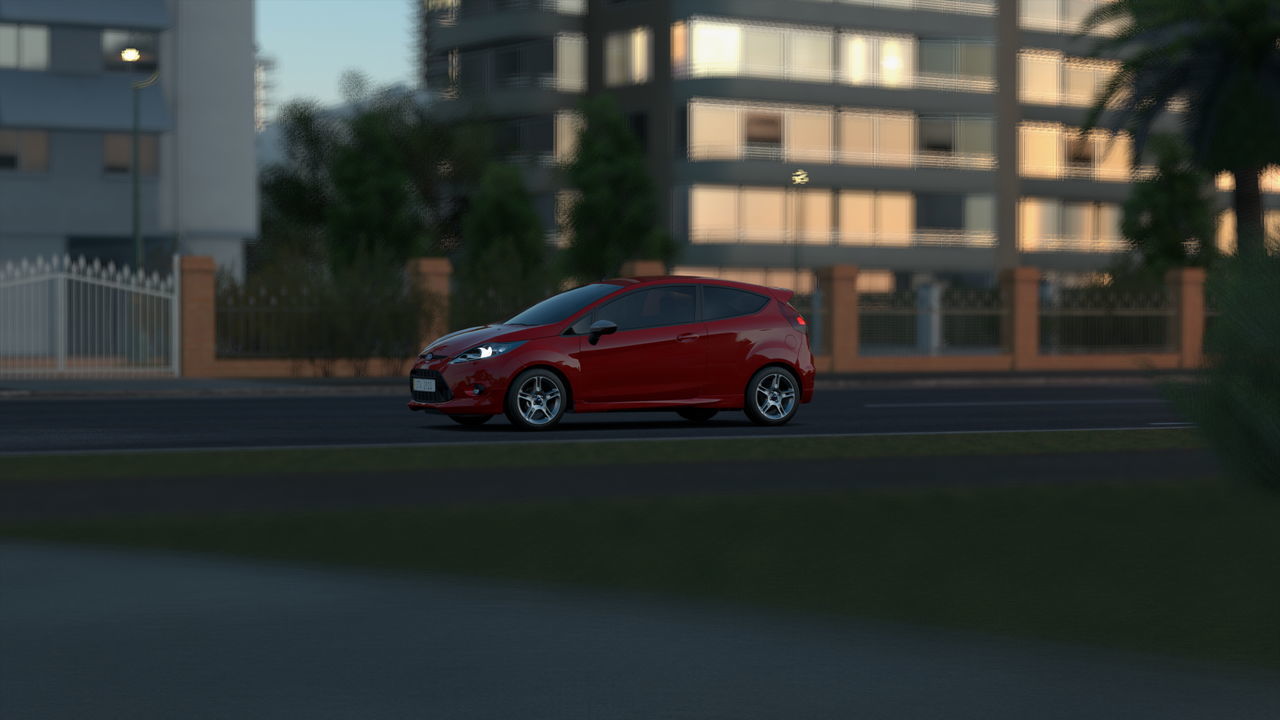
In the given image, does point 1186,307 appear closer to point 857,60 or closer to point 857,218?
point 857,218

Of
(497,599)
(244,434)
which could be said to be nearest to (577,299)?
(244,434)

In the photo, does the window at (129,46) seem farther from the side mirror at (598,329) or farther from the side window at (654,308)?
the side mirror at (598,329)

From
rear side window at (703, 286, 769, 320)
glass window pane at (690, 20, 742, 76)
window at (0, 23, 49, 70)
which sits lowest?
rear side window at (703, 286, 769, 320)

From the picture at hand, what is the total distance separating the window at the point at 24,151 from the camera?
4438 centimetres

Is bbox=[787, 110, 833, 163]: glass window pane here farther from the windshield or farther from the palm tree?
the windshield

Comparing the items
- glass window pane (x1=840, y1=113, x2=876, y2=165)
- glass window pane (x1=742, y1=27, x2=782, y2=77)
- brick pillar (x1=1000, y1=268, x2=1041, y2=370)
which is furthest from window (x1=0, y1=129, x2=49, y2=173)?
glass window pane (x1=840, y1=113, x2=876, y2=165)

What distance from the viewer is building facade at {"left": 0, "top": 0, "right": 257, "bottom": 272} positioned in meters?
43.8

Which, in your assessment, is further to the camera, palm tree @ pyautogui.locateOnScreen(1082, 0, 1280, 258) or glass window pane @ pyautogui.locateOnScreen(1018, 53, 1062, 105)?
glass window pane @ pyautogui.locateOnScreen(1018, 53, 1062, 105)

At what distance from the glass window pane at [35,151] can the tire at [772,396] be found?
30388mm

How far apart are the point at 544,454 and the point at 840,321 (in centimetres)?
2133

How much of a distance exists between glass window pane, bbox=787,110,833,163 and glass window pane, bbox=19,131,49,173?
28.9 metres

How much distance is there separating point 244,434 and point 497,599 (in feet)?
34.8

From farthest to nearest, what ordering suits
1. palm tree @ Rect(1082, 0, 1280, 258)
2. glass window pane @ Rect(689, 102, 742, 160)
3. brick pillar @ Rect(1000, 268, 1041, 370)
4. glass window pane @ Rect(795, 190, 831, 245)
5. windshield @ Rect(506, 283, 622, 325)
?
glass window pane @ Rect(795, 190, 831, 245), glass window pane @ Rect(689, 102, 742, 160), palm tree @ Rect(1082, 0, 1280, 258), brick pillar @ Rect(1000, 268, 1041, 370), windshield @ Rect(506, 283, 622, 325)

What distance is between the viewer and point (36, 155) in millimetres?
44656
